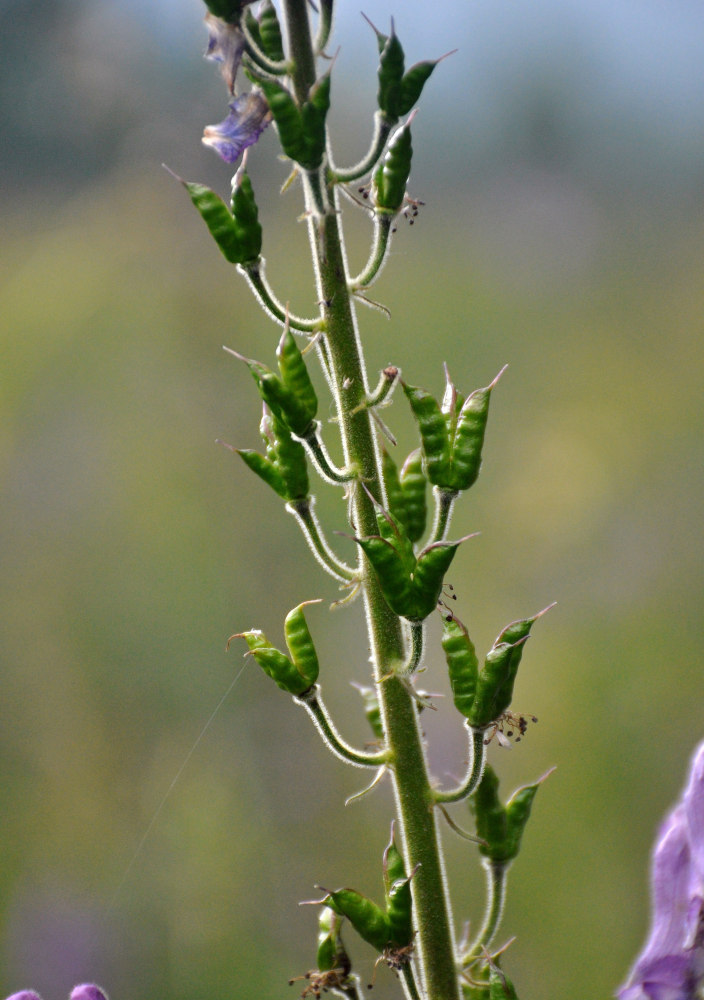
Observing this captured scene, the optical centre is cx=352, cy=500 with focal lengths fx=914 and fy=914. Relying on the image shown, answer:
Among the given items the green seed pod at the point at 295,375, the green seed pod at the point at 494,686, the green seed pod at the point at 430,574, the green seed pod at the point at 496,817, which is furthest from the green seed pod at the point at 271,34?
the green seed pod at the point at 496,817

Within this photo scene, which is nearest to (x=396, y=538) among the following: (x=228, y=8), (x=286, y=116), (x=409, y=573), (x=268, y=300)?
(x=409, y=573)

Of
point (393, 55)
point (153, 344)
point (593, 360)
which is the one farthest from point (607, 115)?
point (393, 55)

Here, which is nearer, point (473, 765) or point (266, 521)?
point (473, 765)

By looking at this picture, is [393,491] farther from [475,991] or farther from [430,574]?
[475,991]

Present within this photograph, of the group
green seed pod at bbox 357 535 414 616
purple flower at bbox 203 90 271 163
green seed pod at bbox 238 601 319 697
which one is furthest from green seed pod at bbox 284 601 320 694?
purple flower at bbox 203 90 271 163

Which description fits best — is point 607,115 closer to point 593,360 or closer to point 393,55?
point 593,360

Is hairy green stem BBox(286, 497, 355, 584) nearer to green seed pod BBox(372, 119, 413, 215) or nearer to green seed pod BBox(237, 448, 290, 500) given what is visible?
green seed pod BBox(237, 448, 290, 500)
